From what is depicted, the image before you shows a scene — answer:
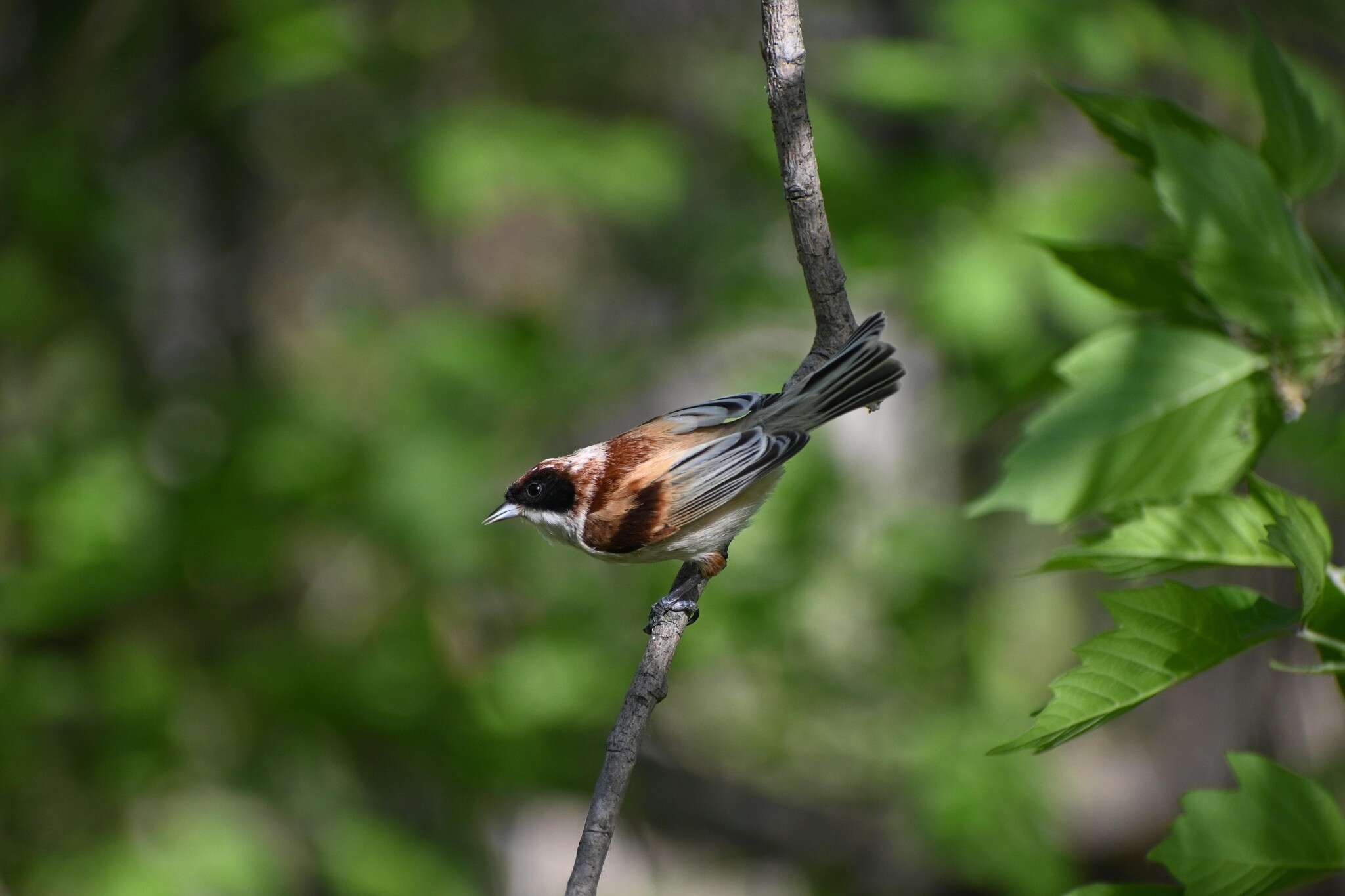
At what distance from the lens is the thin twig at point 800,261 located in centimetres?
144

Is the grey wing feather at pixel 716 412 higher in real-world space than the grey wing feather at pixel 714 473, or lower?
higher

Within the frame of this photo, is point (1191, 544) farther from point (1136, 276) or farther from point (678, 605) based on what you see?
point (678, 605)

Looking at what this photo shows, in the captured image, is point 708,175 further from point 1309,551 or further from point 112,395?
point 1309,551

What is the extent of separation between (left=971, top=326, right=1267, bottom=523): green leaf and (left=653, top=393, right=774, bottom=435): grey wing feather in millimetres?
621

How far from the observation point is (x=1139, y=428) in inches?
71.6

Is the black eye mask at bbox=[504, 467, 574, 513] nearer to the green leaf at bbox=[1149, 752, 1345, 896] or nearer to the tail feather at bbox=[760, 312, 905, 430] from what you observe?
the tail feather at bbox=[760, 312, 905, 430]

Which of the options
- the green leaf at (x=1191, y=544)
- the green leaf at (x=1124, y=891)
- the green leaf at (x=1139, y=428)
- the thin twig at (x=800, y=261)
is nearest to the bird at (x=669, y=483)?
the thin twig at (x=800, y=261)

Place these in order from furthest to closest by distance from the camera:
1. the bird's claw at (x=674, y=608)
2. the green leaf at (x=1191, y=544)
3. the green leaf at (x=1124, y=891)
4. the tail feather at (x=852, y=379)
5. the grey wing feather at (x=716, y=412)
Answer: the grey wing feather at (x=716, y=412), the bird's claw at (x=674, y=608), the tail feather at (x=852, y=379), the green leaf at (x=1191, y=544), the green leaf at (x=1124, y=891)

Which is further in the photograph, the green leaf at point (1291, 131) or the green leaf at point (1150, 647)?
the green leaf at point (1291, 131)

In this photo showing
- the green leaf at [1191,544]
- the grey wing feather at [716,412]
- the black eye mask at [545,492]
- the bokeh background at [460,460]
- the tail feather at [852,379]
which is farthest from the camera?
the bokeh background at [460,460]

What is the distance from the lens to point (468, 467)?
13.3 ft

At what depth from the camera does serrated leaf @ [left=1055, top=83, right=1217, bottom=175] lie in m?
1.81

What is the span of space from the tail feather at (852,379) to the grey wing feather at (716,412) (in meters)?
0.17

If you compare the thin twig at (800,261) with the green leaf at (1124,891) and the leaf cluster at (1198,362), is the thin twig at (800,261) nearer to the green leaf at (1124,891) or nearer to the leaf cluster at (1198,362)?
the leaf cluster at (1198,362)
